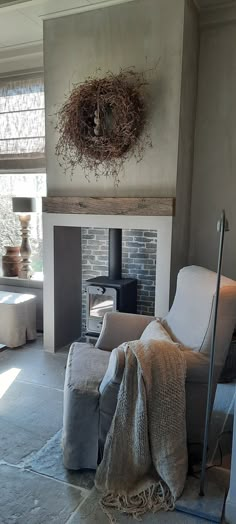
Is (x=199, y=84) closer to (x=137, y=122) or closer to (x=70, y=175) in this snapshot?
(x=137, y=122)

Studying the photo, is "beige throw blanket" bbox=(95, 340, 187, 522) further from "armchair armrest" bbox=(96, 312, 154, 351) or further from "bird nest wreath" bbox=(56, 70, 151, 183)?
"bird nest wreath" bbox=(56, 70, 151, 183)

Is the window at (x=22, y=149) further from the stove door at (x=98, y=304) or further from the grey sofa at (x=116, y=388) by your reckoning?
the grey sofa at (x=116, y=388)

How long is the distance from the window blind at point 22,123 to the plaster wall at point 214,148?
1625 millimetres

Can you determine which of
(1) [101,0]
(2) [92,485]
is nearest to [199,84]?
(1) [101,0]

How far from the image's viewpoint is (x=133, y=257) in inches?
151

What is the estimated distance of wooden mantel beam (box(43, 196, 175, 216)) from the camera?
9.77 feet

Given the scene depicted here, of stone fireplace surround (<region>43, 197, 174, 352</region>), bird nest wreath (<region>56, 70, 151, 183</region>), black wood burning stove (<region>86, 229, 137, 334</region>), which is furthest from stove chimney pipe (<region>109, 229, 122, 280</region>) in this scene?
bird nest wreath (<region>56, 70, 151, 183</region>)

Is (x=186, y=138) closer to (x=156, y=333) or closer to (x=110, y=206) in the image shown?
(x=110, y=206)

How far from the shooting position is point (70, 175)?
11.0 feet

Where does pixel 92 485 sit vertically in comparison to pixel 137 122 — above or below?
below

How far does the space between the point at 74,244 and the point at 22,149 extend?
3.92ft

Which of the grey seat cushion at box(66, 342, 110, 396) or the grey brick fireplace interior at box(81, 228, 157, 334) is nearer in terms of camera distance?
the grey seat cushion at box(66, 342, 110, 396)

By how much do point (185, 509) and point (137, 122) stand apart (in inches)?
99.3

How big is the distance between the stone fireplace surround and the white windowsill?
0.48m
